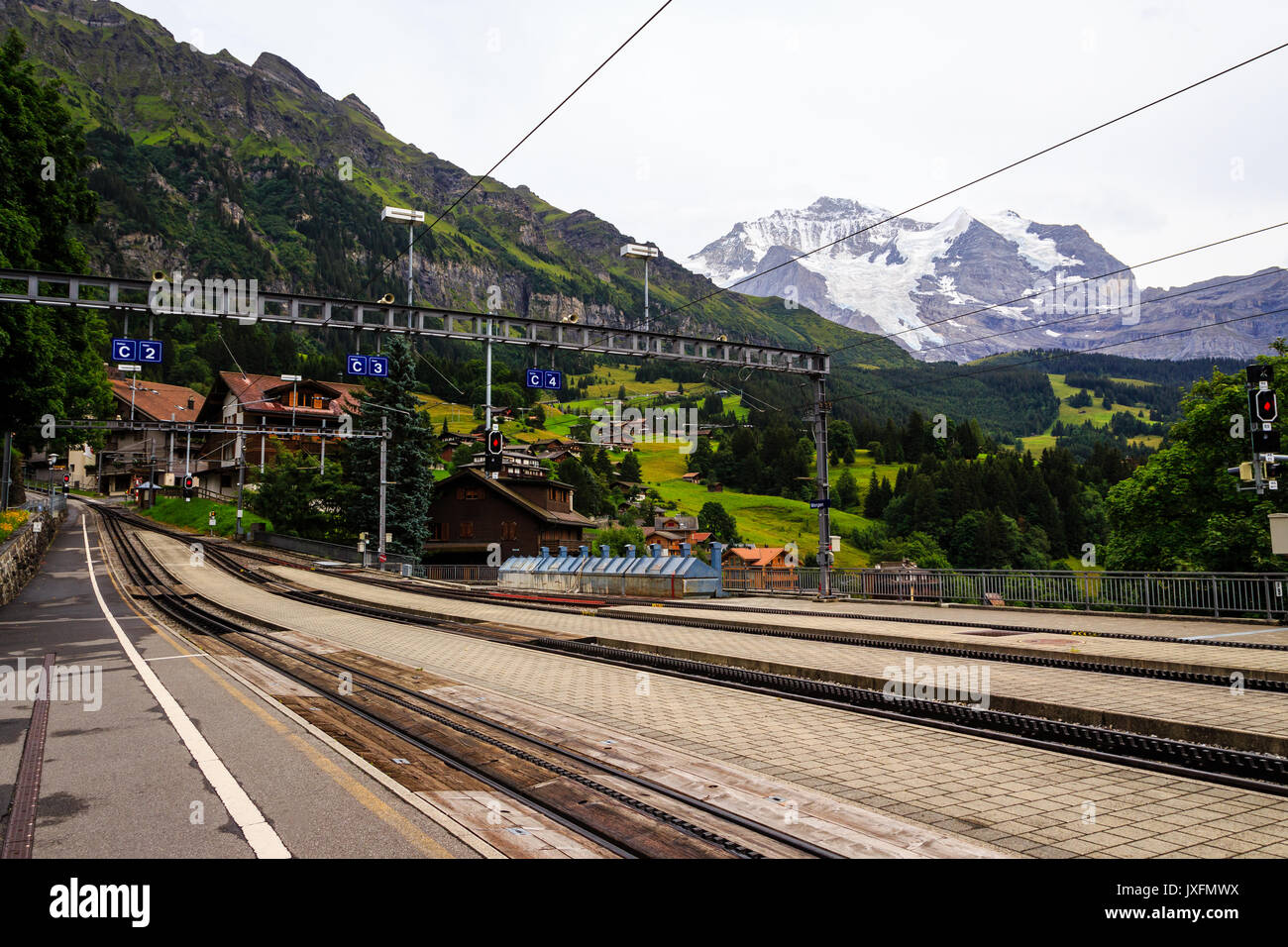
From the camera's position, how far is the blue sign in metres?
23.4

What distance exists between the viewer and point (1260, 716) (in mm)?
9414

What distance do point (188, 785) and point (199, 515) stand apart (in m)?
75.9

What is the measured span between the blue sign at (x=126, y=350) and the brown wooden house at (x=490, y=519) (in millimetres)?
42260

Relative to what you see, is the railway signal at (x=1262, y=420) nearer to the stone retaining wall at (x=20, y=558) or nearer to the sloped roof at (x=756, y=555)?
the stone retaining wall at (x=20, y=558)

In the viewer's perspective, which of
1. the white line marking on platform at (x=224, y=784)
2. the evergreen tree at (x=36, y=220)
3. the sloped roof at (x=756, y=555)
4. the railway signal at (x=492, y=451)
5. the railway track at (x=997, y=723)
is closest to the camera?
the white line marking on platform at (x=224, y=784)

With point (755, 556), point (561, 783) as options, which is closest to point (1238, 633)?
point (561, 783)

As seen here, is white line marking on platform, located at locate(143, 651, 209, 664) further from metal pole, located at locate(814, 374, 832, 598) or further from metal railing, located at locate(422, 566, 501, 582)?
metal railing, located at locate(422, 566, 501, 582)

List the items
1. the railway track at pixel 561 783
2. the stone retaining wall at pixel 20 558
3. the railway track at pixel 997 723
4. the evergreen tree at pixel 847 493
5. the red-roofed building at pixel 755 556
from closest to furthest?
the railway track at pixel 561 783 < the railway track at pixel 997 723 < the stone retaining wall at pixel 20 558 < the red-roofed building at pixel 755 556 < the evergreen tree at pixel 847 493

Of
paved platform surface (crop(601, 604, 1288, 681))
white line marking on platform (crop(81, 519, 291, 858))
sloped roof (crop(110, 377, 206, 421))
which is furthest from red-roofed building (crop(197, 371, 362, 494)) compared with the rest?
white line marking on platform (crop(81, 519, 291, 858))

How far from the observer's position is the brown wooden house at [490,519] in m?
66.6

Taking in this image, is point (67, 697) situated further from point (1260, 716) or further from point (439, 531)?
point (439, 531)

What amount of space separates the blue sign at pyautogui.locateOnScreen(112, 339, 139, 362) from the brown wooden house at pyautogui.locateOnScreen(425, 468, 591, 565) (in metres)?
42.3

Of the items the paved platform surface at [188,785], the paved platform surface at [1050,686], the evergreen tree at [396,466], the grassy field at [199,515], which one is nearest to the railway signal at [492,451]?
the paved platform surface at [1050,686]
